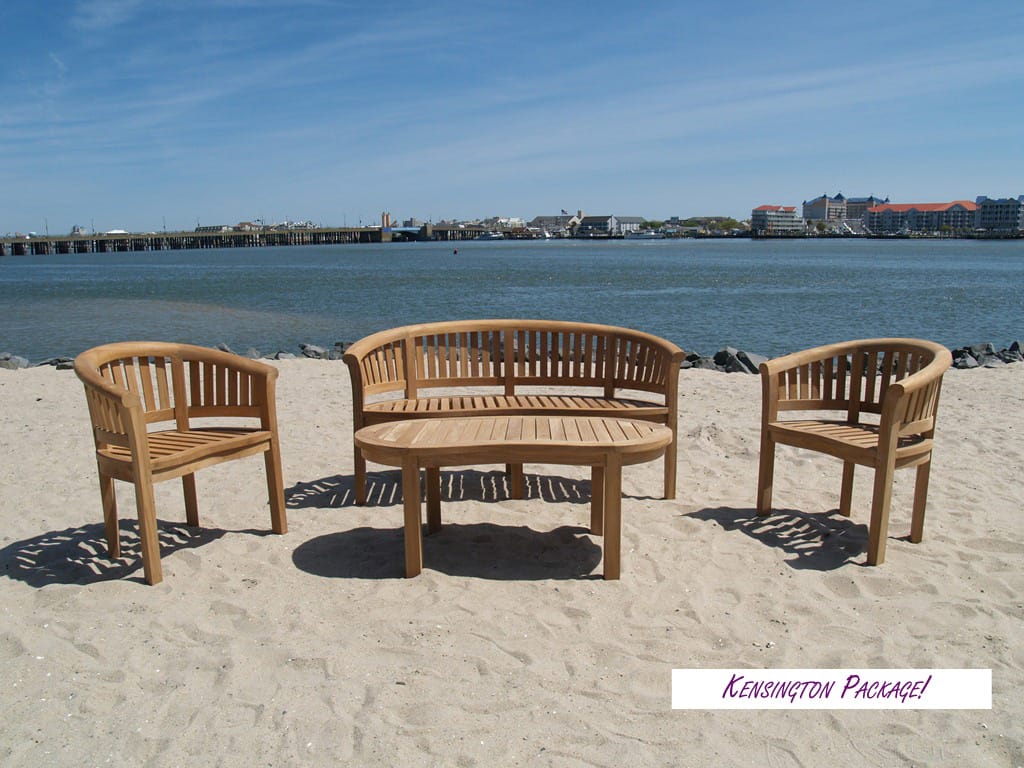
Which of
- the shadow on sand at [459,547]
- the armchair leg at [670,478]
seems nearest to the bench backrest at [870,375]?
the armchair leg at [670,478]

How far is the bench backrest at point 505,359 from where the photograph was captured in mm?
5727

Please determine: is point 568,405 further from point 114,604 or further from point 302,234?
point 302,234

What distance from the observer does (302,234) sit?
192 meters

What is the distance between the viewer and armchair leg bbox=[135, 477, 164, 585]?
3926 mm

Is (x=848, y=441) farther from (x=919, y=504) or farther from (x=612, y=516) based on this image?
(x=612, y=516)

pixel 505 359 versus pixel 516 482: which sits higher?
pixel 505 359

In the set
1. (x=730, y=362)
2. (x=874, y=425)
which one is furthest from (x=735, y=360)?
(x=874, y=425)

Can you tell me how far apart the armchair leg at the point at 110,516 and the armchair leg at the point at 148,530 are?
1.16 ft

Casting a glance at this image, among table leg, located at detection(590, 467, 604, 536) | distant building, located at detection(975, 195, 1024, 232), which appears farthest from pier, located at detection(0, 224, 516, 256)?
table leg, located at detection(590, 467, 604, 536)

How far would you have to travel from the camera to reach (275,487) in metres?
4.68

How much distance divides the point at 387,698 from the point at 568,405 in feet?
9.03

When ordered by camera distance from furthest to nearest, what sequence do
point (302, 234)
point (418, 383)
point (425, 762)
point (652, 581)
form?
point (302, 234) < point (418, 383) < point (652, 581) < point (425, 762)

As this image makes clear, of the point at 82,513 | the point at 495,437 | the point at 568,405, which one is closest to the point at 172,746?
the point at 495,437

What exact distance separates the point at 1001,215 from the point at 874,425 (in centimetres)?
21102
